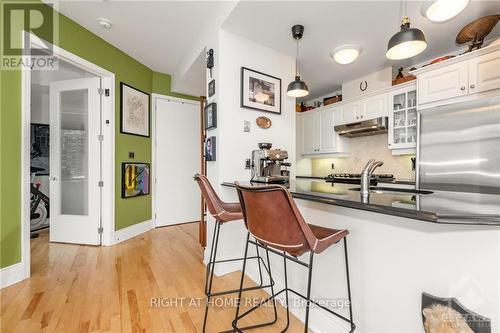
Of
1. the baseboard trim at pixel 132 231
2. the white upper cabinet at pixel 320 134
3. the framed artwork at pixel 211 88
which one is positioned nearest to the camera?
the framed artwork at pixel 211 88

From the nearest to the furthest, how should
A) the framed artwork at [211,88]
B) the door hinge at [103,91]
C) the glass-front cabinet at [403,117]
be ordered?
the framed artwork at [211,88] < the glass-front cabinet at [403,117] < the door hinge at [103,91]

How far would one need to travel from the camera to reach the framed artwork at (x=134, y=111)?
3457mm

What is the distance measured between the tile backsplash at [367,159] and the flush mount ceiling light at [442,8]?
2.34m

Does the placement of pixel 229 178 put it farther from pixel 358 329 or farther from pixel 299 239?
pixel 358 329

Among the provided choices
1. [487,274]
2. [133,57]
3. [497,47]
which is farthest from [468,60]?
[133,57]

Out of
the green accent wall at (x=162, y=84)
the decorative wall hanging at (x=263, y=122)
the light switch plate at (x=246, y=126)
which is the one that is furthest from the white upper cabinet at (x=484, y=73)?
the green accent wall at (x=162, y=84)

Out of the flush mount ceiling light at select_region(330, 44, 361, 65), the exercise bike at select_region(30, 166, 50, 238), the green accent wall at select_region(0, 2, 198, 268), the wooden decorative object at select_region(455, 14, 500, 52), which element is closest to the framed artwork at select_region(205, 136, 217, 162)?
the flush mount ceiling light at select_region(330, 44, 361, 65)

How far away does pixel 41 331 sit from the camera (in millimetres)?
1540

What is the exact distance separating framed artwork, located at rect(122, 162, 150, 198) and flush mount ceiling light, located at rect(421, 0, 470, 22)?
3.78m

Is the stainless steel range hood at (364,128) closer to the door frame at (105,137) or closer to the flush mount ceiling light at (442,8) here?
the flush mount ceiling light at (442,8)

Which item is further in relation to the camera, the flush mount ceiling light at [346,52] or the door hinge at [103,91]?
the door hinge at [103,91]

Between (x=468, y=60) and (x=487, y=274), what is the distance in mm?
2586

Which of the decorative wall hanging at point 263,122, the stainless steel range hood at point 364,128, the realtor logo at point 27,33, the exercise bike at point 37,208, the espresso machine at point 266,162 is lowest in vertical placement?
the exercise bike at point 37,208

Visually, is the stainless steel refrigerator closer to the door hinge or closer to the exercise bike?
the door hinge
